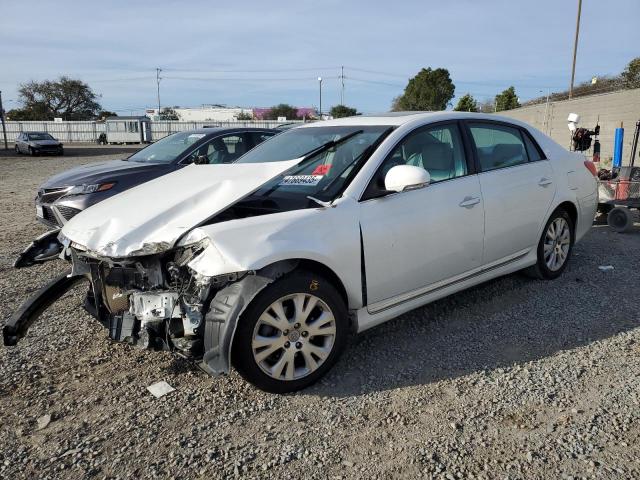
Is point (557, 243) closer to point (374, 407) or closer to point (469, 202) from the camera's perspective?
point (469, 202)

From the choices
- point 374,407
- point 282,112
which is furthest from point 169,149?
point 282,112

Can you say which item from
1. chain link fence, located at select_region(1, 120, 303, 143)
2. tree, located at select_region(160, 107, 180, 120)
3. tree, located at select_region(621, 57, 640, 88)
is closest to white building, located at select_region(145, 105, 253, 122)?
tree, located at select_region(160, 107, 180, 120)

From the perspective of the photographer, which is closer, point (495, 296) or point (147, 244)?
point (147, 244)

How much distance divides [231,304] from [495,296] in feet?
9.15

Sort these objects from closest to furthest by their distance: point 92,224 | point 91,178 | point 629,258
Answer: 1. point 92,224
2. point 629,258
3. point 91,178

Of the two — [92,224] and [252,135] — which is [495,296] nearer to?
[92,224]

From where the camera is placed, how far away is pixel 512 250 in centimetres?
450

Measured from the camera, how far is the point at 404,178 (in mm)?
3355

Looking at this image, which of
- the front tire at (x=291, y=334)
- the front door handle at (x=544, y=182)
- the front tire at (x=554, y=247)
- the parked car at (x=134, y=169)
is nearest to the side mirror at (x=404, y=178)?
the front tire at (x=291, y=334)

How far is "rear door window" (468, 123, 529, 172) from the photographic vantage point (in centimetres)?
429

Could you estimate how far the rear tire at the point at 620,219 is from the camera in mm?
7039

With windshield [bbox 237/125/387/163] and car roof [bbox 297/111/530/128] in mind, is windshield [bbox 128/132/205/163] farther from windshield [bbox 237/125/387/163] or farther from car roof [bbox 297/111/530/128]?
car roof [bbox 297/111/530/128]

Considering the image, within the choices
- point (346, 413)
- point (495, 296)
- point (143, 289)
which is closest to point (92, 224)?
point (143, 289)

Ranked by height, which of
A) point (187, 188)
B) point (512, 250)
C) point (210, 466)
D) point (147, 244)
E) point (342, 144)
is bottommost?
point (210, 466)
